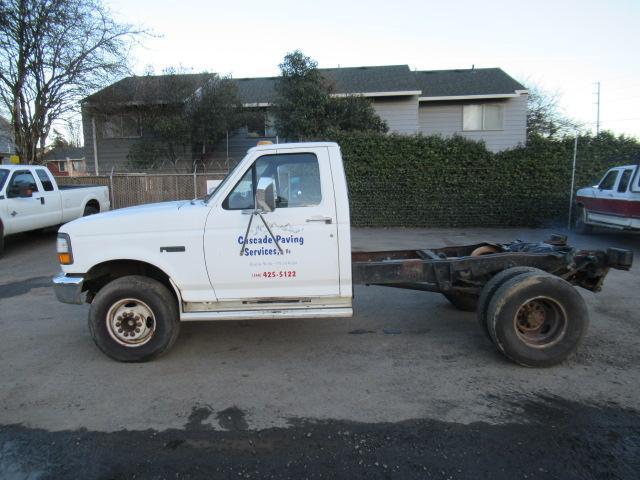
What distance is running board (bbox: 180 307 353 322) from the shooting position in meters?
4.59

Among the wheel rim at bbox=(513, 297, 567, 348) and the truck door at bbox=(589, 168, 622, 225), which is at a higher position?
the truck door at bbox=(589, 168, 622, 225)

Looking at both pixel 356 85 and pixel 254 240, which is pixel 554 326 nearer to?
pixel 254 240

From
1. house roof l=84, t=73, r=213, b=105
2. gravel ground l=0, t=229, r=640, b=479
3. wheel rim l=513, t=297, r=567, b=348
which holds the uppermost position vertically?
house roof l=84, t=73, r=213, b=105

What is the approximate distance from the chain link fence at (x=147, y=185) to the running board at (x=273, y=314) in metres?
12.5

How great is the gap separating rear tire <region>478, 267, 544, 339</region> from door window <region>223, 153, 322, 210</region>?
1.85 metres

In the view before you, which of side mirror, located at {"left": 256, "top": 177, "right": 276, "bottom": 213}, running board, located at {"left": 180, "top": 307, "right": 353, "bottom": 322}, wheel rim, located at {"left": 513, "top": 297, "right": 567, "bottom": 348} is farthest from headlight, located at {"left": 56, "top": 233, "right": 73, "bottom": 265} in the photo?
wheel rim, located at {"left": 513, "top": 297, "right": 567, "bottom": 348}

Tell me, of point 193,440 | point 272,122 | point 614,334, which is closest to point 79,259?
point 193,440

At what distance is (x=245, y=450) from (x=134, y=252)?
7.36 feet

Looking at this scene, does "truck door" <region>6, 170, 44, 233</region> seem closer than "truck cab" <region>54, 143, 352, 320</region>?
No

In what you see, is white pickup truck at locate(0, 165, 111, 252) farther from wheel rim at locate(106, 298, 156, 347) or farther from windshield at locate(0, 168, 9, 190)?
wheel rim at locate(106, 298, 156, 347)

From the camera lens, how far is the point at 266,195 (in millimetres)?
4227

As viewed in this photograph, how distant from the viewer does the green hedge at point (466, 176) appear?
532 inches

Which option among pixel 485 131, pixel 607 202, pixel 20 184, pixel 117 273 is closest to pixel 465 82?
pixel 485 131

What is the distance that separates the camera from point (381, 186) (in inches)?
555
